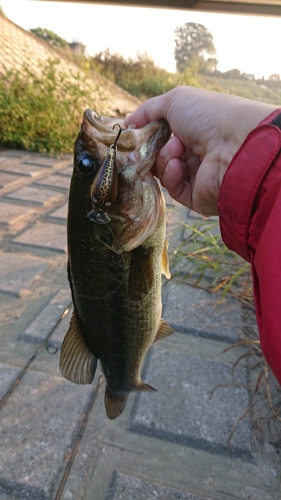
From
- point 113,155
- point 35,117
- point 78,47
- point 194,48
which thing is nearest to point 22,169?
point 35,117

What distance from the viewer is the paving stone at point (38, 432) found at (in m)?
1.57

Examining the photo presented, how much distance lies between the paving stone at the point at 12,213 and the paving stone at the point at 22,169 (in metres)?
1.43

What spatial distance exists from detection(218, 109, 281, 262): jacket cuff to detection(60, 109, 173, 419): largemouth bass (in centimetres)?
27

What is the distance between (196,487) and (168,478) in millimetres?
123

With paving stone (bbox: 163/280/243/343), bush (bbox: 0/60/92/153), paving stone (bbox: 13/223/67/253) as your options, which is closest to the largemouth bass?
paving stone (bbox: 163/280/243/343)

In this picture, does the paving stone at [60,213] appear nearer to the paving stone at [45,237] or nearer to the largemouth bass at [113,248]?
the paving stone at [45,237]

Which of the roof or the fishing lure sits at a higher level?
the roof

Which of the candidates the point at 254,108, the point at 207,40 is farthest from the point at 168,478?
the point at 207,40

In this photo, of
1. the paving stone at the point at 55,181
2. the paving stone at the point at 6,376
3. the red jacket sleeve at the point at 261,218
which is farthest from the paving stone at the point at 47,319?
the paving stone at the point at 55,181

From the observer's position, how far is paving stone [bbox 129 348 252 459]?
5.95 feet

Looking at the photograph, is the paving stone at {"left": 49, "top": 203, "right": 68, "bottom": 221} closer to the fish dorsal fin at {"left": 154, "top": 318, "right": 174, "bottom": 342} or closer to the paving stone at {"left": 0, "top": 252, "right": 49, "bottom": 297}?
the paving stone at {"left": 0, "top": 252, "right": 49, "bottom": 297}

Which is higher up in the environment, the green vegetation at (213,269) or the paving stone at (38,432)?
the green vegetation at (213,269)

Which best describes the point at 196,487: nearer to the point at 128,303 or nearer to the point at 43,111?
the point at 128,303

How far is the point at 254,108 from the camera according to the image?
4.43ft
